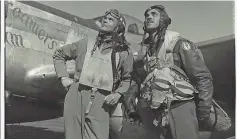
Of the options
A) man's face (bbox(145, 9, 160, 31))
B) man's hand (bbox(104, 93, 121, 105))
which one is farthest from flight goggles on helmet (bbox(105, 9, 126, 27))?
man's hand (bbox(104, 93, 121, 105))

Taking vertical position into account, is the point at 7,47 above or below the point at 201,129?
above

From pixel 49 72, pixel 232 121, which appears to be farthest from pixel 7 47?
pixel 232 121

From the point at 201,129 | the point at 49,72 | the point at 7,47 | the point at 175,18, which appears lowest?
the point at 201,129

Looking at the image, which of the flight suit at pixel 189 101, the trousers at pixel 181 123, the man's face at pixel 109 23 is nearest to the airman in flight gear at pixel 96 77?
the man's face at pixel 109 23

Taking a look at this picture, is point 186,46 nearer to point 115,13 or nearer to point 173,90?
point 173,90

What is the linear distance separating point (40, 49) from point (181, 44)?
82cm

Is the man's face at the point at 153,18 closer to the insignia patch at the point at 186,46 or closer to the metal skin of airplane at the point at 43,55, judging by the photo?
the metal skin of airplane at the point at 43,55

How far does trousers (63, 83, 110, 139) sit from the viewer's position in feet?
7.36

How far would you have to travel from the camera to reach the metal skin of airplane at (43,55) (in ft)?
7.52

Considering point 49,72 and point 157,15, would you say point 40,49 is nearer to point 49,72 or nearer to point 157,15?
point 49,72

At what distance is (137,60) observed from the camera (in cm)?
232

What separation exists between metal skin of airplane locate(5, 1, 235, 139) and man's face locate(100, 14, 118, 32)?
4 centimetres

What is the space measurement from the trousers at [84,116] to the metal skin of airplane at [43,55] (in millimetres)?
55

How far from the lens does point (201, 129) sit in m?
2.29
